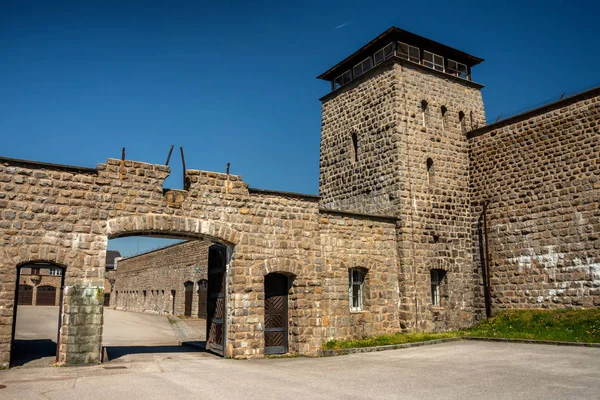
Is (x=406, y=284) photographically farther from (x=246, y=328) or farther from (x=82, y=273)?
(x=82, y=273)

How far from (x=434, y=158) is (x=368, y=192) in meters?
2.57

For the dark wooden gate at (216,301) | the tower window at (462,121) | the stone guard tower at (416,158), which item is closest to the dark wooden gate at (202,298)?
the stone guard tower at (416,158)

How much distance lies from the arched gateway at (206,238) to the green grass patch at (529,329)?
735mm

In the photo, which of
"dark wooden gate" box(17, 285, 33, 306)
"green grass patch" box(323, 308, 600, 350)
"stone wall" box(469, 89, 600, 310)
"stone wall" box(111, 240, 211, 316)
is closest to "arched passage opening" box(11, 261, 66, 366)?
"stone wall" box(111, 240, 211, 316)

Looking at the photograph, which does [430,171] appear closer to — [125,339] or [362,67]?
[362,67]

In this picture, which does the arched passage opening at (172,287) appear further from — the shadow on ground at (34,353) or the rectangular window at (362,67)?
the rectangular window at (362,67)

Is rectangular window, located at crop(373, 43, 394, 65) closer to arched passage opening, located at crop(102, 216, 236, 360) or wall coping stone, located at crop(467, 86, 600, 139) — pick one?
wall coping stone, located at crop(467, 86, 600, 139)

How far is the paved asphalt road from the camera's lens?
7336mm

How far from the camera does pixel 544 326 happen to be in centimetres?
1438

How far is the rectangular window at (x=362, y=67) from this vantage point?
18.7 m

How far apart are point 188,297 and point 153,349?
513 inches

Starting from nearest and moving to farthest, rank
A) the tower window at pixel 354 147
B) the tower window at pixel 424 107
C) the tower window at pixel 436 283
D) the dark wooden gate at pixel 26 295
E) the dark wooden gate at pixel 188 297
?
the tower window at pixel 436 283, the tower window at pixel 424 107, the tower window at pixel 354 147, the dark wooden gate at pixel 188 297, the dark wooden gate at pixel 26 295

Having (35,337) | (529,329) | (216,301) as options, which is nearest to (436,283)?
(529,329)

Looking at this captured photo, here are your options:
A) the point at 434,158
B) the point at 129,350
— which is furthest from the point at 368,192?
the point at 129,350
